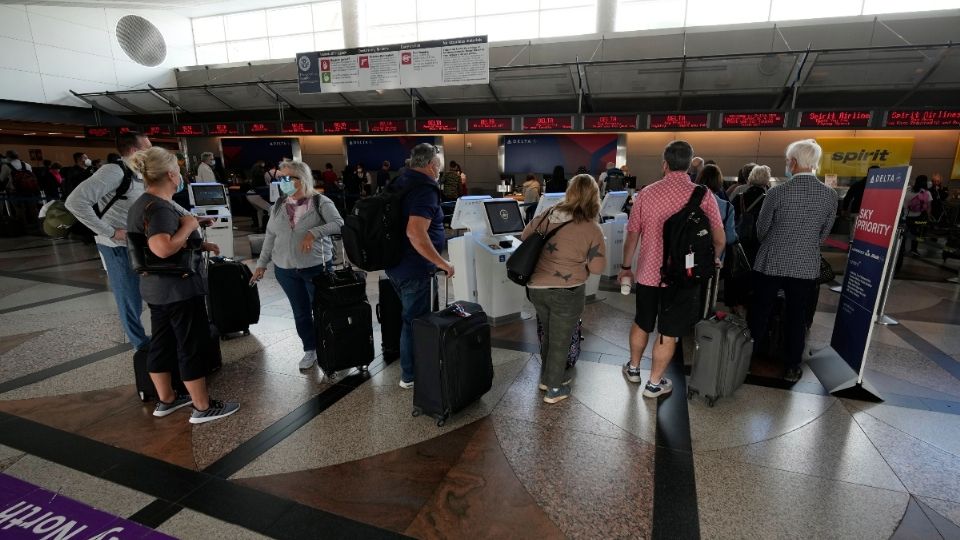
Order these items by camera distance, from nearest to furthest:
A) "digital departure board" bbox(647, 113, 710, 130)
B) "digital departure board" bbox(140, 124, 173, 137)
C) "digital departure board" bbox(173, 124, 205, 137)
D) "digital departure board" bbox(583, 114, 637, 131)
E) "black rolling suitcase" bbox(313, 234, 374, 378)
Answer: "black rolling suitcase" bbox(313, 234, 374, 378)
"digital departure board" bbox(647, 113, 710, 130)
"digital departure board" bbox(583, 114, 637, 131)
"digital departure board" bbox(173, 124, 205, 137)
"digital departure board" bbox(140, 124, 173, 137)

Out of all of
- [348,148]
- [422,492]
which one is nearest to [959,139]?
[422,492]

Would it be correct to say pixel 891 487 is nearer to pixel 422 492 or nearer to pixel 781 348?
pixel 781 348

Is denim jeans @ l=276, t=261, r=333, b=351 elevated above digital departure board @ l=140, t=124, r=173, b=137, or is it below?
below

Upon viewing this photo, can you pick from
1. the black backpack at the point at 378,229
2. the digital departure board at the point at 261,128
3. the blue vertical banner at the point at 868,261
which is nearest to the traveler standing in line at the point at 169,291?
the black backpack at the point at 378,229

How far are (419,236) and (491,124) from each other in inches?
392

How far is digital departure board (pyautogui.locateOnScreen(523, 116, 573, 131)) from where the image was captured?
11203 millimetres

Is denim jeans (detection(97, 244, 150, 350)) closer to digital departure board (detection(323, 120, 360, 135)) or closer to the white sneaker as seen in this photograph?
the white sneaker

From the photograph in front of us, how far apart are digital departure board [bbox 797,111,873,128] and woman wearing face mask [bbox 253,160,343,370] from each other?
35.1 ft

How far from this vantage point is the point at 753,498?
6.80 feet

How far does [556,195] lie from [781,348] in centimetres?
259

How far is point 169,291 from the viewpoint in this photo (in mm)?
2410

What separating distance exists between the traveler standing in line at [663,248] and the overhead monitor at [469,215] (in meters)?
1.79

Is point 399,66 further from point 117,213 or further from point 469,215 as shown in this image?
point 117,213

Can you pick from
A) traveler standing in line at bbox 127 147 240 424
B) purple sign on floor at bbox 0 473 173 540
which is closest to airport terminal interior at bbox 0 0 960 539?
purple sign on floor at bbox 0 473 173 540
